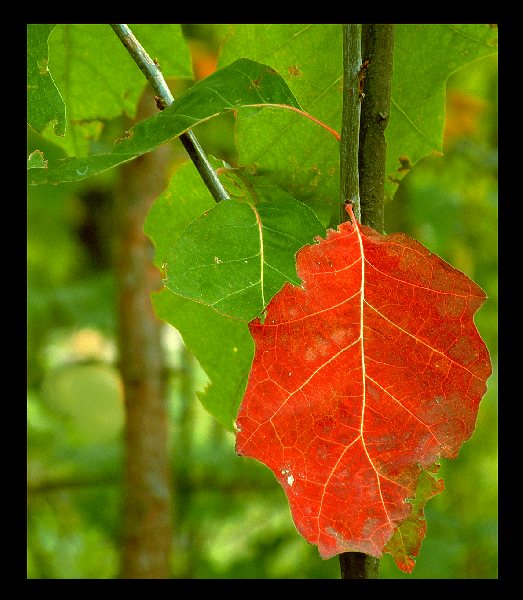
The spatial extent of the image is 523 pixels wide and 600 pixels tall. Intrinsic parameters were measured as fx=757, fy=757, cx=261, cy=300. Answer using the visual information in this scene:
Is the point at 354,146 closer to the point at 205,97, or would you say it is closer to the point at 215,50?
the point at 205,97

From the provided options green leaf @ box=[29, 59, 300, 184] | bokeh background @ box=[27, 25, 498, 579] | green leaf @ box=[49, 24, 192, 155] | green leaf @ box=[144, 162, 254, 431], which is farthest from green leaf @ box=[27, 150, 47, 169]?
bokeh background @ box=[27, 25, 498, 579]

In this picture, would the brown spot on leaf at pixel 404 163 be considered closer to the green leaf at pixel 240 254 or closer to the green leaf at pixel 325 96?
the green leaf at pixel 325 96

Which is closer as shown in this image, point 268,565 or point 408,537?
point 408,537

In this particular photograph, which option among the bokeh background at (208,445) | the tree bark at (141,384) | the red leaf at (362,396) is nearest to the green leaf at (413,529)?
the red leaf at (362,396)

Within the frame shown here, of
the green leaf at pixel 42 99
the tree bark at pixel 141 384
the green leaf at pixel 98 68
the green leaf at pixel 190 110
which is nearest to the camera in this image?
the green leaf at pixel 190 110

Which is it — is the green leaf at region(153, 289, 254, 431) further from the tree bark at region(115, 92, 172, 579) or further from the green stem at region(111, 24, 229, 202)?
the tree bark at region(115, 92, 172, 579)
